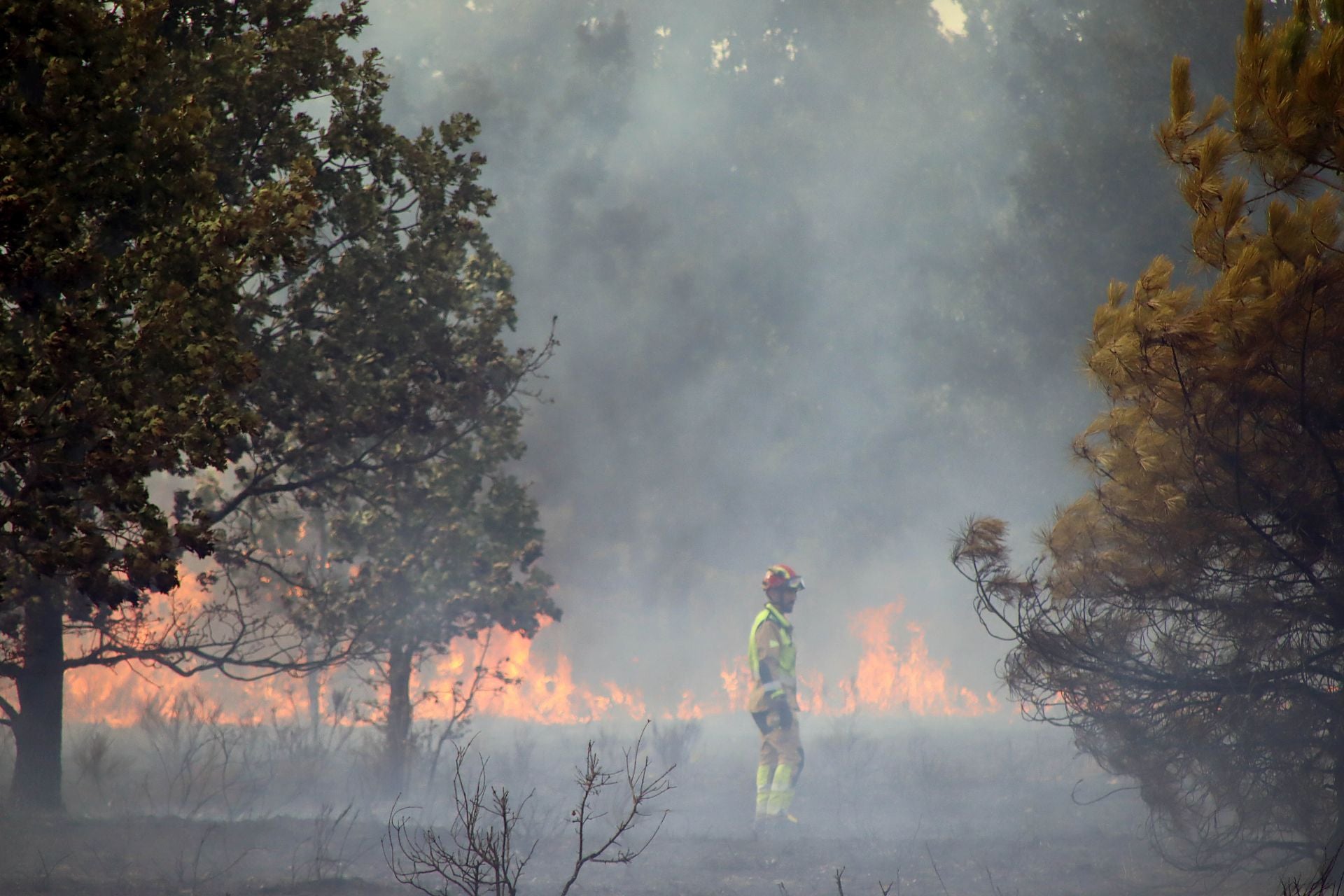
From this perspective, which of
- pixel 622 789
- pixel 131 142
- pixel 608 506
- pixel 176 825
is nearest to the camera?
pixel 131 142

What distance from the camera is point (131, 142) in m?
3.37

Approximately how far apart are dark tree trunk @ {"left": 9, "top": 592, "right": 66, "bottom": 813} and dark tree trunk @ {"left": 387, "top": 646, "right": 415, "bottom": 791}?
4487 mm

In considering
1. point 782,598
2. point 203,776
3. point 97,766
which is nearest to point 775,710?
point 782,598

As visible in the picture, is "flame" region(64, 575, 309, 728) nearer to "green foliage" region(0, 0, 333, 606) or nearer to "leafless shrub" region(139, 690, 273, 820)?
"leafless shrub" region(139, 690, 273, 820)

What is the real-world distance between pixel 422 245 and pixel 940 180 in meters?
27.8

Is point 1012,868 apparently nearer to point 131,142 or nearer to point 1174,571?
point 1174,571

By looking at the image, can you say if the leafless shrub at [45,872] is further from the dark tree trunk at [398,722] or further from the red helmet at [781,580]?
the red helmet at [781,580]

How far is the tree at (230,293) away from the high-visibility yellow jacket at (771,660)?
437 cm

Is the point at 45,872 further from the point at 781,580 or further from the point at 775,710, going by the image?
the point at 781,580

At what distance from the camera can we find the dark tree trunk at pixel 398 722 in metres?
12.2

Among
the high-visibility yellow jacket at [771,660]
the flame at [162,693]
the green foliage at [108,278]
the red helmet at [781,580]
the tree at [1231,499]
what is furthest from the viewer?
the flame at [162,693]

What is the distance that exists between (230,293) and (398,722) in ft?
32.9

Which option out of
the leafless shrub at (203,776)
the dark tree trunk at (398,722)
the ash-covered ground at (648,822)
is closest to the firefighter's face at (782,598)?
the ash-covered ground at (648,822)

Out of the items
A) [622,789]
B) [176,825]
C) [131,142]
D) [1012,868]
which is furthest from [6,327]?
[622,789]
